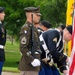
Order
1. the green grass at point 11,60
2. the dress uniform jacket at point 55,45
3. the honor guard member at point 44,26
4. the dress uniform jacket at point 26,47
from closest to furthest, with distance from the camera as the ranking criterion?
the dress uniform jacket at point 26,47
the dress uniform jacket at point 55,45
the honor guard member at point 44,26
the green grass at point 11,60

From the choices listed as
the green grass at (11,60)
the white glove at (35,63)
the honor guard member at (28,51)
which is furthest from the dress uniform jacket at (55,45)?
the green grass at (11,60)

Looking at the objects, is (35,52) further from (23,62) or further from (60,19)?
(60,19)

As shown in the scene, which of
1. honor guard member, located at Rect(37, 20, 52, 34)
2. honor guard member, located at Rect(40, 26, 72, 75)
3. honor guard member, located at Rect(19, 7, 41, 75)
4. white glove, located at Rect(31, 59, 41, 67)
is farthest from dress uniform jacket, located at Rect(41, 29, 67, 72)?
honor guard member, located at Rect(37, 20, 52, 34)

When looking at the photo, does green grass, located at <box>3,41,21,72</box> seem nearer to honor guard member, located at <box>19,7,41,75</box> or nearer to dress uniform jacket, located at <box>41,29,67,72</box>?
dress uniform jacket, located at <box>41,29,67,72</box>

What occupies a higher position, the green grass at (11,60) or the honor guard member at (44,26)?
the honor guard member at (44,26)

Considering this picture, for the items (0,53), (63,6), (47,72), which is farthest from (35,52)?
(63,6)

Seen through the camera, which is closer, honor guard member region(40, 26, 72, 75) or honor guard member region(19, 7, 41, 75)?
honor guard member region(19, 7, 41, 75)

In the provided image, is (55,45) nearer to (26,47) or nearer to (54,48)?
(54,48)

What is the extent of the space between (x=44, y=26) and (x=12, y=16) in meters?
24.6

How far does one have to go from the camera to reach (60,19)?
71.0ft

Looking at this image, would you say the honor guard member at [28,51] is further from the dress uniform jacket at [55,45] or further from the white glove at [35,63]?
the dress uniform jacket at [55,45]

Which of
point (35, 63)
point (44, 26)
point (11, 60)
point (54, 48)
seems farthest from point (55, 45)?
point (11, 60)

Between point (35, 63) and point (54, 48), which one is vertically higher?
point (54, 48)

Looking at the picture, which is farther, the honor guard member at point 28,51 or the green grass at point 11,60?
the green grass at point 11,60
